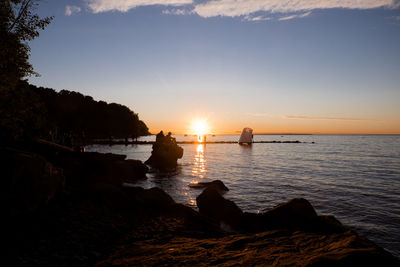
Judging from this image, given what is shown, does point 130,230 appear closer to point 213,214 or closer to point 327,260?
point 213,214

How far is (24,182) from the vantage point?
323 inches

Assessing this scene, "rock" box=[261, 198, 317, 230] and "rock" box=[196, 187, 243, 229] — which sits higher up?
"rock" box=[261, 198, 317, 230]

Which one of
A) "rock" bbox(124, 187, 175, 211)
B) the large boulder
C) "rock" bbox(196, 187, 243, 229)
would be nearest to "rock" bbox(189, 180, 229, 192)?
"rock" bbox(196, 187, 243, 229)

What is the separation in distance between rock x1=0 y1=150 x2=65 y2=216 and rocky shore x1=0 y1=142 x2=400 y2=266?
0.10ft

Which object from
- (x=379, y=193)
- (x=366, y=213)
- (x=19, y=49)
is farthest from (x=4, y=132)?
(x=379, y=193)

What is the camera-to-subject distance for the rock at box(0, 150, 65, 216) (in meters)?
7.79

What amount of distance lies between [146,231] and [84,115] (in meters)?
105

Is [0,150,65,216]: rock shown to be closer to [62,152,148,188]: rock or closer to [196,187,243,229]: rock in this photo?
[196,187,243,229]: rock

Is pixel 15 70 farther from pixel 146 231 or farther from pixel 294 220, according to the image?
→ pixel 294 220

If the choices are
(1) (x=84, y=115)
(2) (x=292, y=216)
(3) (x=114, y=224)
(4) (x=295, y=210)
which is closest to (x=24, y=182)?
(3) (x=114, y=224)

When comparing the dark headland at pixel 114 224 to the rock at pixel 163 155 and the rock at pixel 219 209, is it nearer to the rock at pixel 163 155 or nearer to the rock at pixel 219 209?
the rock at pixel 219 209

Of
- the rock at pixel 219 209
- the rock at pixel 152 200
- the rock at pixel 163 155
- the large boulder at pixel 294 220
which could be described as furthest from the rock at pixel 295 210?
the rock at pixel 163 155

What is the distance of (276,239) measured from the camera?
6465mm

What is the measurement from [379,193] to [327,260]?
20.7 metres
